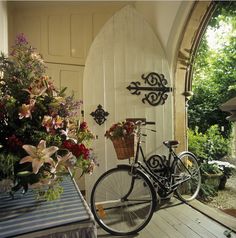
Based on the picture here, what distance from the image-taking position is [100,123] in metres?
2.52

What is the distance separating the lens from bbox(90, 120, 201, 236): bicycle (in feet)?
6.85

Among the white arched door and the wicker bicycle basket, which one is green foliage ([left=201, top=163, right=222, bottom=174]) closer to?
the white arched door

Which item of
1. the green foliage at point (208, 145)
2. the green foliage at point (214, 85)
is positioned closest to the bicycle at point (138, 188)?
the green foliage at point (208, 145)

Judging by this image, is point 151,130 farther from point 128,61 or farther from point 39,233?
point 39,233

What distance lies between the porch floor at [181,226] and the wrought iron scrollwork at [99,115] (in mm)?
1101

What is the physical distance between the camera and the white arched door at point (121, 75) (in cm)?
254

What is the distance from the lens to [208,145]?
Result: 391cm

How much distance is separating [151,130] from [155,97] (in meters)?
0.42

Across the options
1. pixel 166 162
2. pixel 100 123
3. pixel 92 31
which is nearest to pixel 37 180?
pixel 100 123

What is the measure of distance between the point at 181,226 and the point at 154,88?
154 centimetres

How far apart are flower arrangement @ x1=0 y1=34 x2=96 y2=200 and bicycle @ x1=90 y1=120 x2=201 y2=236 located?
128 centimetres

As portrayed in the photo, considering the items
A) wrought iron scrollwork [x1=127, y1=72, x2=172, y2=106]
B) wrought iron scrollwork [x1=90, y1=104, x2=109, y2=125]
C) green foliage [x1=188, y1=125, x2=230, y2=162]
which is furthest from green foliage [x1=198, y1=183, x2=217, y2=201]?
wrought iron scrollwork [x1=90, y1=104, x2=109, y2=125]

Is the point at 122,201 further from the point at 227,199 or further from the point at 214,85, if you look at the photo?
the point at 214,85

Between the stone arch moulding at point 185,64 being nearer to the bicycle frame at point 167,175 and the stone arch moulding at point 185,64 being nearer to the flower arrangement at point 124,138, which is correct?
the bicycle frame at point 167,175
